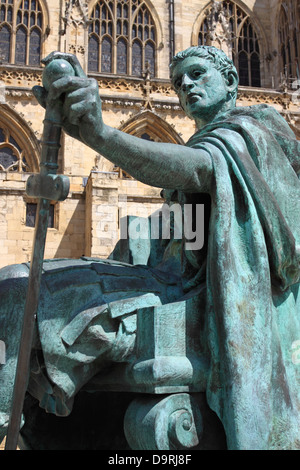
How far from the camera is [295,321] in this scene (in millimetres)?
2129

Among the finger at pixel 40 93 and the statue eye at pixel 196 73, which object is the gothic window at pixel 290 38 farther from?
the finger at pixel 40 93

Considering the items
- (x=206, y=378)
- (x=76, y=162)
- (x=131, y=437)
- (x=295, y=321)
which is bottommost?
(x=131, y=437)

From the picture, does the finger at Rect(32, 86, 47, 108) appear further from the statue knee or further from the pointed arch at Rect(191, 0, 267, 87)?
the pointed arch at Rect(191, 0, 267, 87)

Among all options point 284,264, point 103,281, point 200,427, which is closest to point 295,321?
point 284,264

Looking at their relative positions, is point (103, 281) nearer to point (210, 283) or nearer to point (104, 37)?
point (210, 283)

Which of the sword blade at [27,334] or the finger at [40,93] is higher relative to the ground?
the finger at [40,93]

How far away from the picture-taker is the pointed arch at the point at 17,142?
20.0 metres

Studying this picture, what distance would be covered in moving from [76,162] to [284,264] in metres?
17.7

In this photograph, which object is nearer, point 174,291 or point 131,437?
point 131,437

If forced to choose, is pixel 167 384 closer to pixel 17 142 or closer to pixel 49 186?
pixel 49 186

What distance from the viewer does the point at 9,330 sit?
1.90 m

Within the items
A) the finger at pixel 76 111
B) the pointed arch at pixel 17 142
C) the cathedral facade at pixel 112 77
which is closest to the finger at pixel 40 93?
the finger at pixel 76 111

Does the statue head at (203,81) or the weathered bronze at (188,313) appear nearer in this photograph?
the weathered bronze at (188,313)

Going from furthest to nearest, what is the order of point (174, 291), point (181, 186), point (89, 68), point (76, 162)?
1. point (89, 68)
2. point (76, 162)
3. point (174, 291)
4. point (181, 186)
